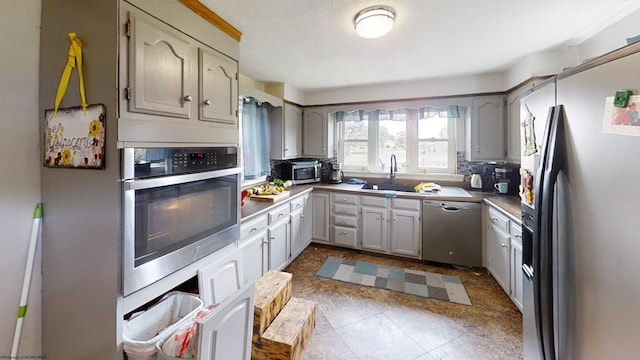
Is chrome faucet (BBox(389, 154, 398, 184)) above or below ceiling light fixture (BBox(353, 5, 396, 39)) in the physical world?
below

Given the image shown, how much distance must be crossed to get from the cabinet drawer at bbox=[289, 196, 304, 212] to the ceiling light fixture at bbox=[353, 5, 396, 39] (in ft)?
6.38

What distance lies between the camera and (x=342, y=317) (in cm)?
219

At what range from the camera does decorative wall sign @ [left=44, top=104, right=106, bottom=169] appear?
1.16m

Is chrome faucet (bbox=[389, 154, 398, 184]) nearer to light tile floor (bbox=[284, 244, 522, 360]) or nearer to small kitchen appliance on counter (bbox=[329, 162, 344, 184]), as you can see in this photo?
small kitchen appliance on counter (bbox=[329, 162, 344, 184])

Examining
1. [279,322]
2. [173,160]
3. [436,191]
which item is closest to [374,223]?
[436,191]

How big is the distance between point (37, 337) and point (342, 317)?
1.90 m

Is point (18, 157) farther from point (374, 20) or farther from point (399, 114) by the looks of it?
point (399, 114)

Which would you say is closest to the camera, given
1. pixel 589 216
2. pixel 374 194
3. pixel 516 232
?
pixel 589 216

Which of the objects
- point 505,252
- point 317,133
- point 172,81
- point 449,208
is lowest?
point 505,252

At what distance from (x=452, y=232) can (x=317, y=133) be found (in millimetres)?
2322

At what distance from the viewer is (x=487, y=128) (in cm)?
316

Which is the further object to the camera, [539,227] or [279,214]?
[279,214]

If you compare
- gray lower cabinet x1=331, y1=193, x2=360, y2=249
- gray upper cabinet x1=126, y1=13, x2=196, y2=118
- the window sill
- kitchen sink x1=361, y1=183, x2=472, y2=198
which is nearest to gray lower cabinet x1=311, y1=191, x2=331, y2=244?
gray lower cabinet x1=331, y1=193, x2=360, y2=249

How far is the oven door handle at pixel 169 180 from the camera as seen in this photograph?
1143 mm
